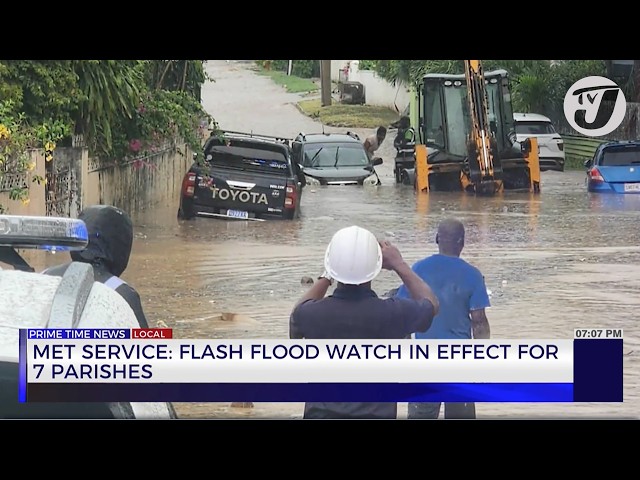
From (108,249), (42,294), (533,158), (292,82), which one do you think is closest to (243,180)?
(292,82)

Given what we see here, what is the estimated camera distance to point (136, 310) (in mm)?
5957

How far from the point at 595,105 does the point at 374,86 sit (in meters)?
1.20

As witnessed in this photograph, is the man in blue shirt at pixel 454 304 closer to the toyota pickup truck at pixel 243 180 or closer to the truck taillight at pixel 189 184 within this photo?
the toyota pickup truck at pixel 243 180

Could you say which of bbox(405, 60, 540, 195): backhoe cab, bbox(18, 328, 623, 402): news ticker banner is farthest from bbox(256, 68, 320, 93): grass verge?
bbox(18, 328, 623, 402): news ticker banner

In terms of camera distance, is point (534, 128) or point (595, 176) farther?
point (595, 176)

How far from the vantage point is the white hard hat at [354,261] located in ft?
19.1

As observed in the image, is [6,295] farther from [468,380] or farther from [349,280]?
[468,380]

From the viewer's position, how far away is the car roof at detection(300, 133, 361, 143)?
8203 mm

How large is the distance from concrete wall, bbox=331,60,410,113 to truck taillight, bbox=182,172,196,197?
3.14ft

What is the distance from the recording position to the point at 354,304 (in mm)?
5906

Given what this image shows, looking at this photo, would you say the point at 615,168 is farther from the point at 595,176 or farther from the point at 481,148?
the point at 481,148

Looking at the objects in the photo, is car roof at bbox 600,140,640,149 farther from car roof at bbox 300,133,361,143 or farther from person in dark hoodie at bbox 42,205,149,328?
person in dark hoodie at bbox 42,205,149,328

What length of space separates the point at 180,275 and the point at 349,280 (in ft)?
6.99
